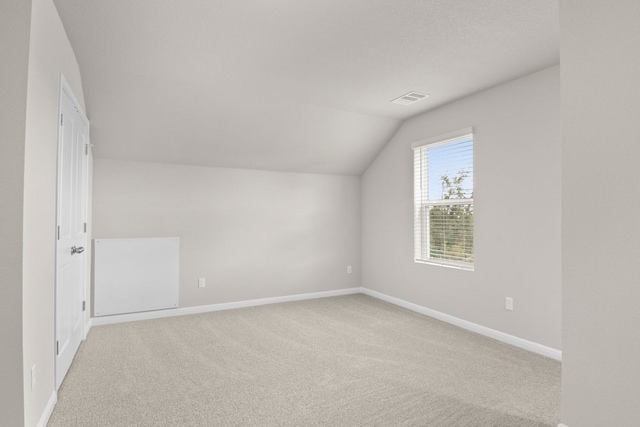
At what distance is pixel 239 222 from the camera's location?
15.8 feet

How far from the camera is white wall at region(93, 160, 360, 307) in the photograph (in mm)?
4211

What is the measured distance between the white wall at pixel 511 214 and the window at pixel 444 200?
130mm

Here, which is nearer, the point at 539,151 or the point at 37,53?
the point at 37,53

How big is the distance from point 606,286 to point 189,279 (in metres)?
4.12

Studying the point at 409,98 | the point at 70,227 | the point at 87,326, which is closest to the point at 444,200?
the point at 409,98

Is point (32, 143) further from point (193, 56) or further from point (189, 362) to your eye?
point (189, 362)

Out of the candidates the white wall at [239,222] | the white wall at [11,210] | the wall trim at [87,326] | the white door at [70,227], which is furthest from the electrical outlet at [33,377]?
the white wall at [239,222]

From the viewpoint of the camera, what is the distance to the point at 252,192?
16.2 feet

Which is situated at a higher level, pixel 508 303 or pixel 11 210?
pixel 11 210

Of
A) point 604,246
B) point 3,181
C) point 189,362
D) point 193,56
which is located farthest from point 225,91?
point 604,246

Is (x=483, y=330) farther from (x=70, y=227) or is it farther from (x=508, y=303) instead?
(x=70, y=227)

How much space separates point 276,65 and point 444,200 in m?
2.44

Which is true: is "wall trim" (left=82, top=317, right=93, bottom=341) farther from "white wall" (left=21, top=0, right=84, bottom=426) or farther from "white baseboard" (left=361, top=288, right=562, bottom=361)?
"white baseboard" (left=361, top=288, right=562, bottom=361)

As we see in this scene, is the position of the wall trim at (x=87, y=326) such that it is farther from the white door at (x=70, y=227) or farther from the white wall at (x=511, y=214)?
the white wall at (x=511, y=214)
